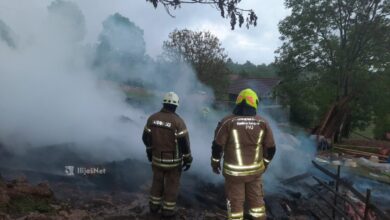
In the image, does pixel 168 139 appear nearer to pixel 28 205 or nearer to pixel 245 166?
pixel 245 166

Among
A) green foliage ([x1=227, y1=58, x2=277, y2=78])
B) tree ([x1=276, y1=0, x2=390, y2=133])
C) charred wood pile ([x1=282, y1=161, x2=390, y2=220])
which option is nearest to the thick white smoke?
charred wood pile ([x1=282, y1=161, x2=390, y2=220])

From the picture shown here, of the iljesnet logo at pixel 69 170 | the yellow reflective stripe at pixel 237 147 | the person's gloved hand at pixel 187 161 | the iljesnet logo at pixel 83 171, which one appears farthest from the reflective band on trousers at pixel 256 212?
the iljesnet logo at pixel 69 170

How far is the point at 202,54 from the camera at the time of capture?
23.2 meters

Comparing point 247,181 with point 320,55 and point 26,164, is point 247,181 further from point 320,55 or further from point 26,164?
point 320,55

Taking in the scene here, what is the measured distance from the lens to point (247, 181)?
185 inches

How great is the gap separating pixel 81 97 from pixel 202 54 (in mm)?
13245

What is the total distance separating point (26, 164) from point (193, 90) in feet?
28.5

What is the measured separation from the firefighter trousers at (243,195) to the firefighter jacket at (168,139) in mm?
966

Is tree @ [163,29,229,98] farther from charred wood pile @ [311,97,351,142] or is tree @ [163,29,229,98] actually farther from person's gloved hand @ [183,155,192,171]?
person's gloved hand @ [183,155,192,171]

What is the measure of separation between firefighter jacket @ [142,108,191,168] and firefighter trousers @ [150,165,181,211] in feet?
0.38

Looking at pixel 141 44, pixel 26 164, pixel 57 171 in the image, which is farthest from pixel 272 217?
pixel 141 44

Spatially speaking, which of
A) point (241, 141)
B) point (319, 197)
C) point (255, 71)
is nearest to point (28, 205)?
point (241, 141)

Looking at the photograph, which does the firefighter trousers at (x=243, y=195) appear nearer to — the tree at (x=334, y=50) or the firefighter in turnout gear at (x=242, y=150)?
the firefighter in turnout gear at (x=242, y=150)

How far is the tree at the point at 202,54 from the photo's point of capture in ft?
74.6
